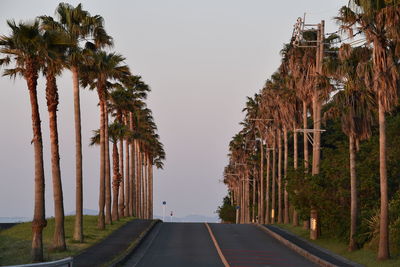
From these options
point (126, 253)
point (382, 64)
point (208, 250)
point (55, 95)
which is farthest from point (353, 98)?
point (55, 95)

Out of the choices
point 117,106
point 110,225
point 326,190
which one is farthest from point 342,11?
point 117,106

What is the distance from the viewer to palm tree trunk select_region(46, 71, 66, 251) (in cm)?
3288

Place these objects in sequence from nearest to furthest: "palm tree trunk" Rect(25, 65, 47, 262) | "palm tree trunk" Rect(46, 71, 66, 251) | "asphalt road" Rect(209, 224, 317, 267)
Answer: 1. "palm tree trunk" Rect(25, 65, 47, 262)
2. "asphalt road" Rect(209, 224, 317, 267)
3. "palm tree trunk" Rect(46, 71, 66, 251)

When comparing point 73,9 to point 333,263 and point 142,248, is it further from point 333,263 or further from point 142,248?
point 333,263

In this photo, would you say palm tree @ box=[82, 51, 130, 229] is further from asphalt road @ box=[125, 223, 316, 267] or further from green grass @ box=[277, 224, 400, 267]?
green grass @ box=[277, 224, 400, 267]

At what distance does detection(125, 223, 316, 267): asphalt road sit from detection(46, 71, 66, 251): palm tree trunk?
3.94 m

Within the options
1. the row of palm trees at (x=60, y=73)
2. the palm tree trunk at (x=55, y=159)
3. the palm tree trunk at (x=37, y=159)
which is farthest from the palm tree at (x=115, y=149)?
the palm tree trunk at (x=37, y=159)

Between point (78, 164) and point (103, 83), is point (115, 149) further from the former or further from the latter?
point (78, 164)

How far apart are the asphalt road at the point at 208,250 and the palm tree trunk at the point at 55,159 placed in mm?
3941

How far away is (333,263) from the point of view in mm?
28812

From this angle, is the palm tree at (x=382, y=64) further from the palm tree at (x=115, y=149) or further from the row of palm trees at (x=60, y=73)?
the palm tree at (x=115, y=149)

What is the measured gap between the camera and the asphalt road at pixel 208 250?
30375 mm

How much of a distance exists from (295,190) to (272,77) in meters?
33.3

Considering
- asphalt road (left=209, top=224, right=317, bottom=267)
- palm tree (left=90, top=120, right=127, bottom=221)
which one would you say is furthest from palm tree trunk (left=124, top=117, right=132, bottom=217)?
asphalt road (left=209, top=224, right=317, bottom=267)
